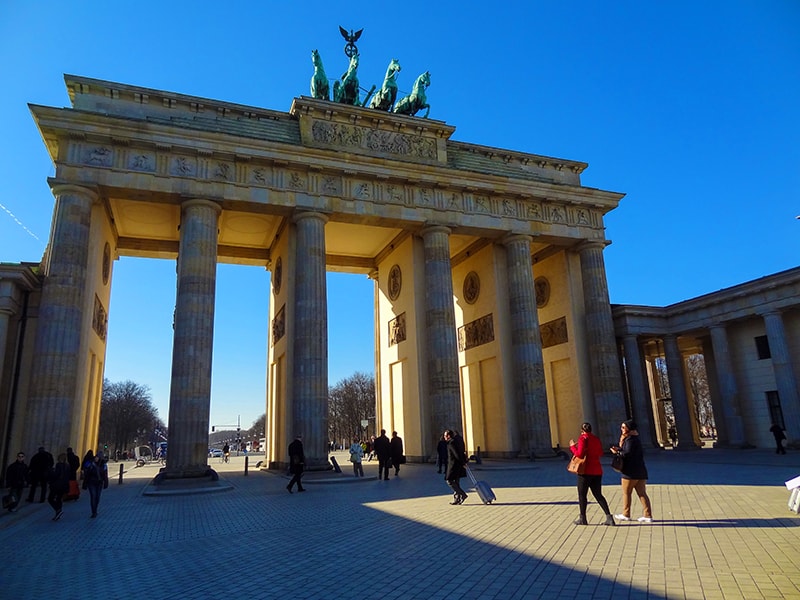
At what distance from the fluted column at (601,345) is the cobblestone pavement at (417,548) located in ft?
44.4

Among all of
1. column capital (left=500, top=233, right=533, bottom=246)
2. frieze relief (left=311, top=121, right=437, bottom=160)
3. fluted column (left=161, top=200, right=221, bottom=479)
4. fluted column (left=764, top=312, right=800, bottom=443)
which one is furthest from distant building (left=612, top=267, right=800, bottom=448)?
fluted column (left=161, top=200, right=221, bottom=479)

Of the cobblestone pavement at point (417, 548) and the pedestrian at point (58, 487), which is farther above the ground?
the pedestrian at point (58, 487)

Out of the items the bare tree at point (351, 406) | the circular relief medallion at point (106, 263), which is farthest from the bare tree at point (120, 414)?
the circular relief medallion at point (106, 263)

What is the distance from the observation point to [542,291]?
32.3 meters

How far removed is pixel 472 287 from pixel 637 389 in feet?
36.0

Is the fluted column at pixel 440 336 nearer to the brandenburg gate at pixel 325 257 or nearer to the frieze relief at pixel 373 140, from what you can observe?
the brandenburg gate at pixel 325 257

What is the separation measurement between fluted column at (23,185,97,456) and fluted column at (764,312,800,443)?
31.0 metres

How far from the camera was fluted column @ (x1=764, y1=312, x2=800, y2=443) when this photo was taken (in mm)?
25062

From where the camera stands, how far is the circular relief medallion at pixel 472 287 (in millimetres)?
31172

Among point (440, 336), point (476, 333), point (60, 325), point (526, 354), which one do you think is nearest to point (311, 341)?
point (440, 336)

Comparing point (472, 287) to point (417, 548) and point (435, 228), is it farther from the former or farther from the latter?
point (417, 548)

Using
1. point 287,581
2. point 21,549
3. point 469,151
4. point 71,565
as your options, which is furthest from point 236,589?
point 469,151

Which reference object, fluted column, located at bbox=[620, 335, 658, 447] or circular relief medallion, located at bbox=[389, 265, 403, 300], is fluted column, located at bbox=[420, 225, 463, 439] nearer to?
circular relief medallion, located at bbox=[389, 265, 403, 300]

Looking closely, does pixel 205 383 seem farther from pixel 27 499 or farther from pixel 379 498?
pixel 379 498
